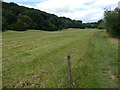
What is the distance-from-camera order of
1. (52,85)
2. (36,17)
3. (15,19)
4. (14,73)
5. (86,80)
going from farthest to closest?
(36,17) < (15,19) < (14,73) < (86,80) < (52,85)

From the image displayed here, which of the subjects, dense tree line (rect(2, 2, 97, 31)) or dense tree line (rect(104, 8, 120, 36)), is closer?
dense tree line (rect(104, 8, 120, 36))

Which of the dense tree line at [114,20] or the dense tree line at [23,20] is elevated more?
the dense tree line at [23,20]

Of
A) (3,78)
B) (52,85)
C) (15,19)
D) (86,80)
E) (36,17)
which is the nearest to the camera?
(52,85)

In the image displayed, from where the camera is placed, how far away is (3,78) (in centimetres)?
523

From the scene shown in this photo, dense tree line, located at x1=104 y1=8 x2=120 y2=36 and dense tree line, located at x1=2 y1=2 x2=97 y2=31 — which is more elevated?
dense tree line, located at x1=2 y1=2 x2=97 y2=31

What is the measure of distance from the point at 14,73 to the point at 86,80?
134 inches

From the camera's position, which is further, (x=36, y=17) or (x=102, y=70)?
(x=36, y=17)

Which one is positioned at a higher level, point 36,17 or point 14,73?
point 36,17

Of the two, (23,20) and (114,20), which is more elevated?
(23,20)

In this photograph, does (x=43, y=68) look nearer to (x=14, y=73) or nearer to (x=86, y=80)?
(x=14, y=73)

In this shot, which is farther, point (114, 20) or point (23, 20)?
point (23, 20)

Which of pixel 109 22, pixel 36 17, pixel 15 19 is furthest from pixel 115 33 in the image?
pixel 36 17

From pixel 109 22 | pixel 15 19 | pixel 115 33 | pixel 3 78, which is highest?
pixel 15 19

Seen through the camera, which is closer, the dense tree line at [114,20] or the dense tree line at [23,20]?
the dense tree line at [114,20]
